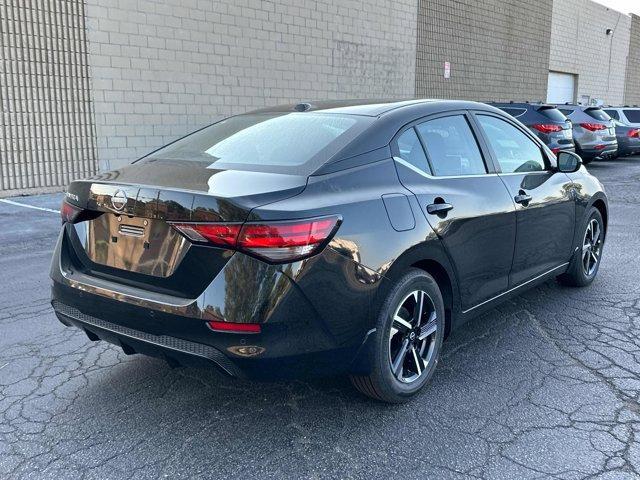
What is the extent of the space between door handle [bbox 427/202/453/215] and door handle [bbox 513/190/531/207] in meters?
0.86

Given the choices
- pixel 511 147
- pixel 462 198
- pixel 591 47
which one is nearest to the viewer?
pixel 462 198

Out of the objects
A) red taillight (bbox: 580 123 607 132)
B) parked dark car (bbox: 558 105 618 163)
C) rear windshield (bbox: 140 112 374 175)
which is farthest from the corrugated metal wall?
red taillight (bbox: 580 123 607 132)

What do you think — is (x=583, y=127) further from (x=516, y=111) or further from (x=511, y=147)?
(x=511, y=147)

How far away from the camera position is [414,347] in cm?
343

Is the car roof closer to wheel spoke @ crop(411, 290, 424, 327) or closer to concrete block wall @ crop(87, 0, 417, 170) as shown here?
wheel spoke @ crop(411, 290, 424, 327)

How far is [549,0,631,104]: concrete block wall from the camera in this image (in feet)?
89.7

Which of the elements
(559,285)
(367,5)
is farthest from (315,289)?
(367,5)

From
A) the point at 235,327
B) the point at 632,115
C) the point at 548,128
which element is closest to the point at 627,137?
the point at 632,115

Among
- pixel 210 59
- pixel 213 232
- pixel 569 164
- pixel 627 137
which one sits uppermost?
pixel 210 59

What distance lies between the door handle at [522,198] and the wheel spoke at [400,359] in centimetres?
145

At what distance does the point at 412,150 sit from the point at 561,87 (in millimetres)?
27919

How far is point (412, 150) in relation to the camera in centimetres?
356

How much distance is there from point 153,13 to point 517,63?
55.8ft

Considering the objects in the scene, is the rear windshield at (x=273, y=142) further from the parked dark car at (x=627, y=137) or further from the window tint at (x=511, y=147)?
the parked dark car at (x=627, y=137)
